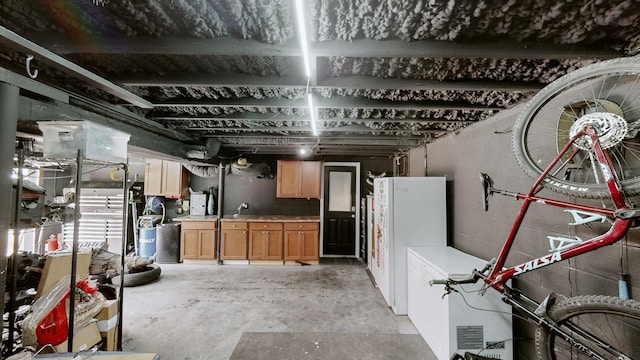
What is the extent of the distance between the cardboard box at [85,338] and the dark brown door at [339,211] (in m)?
4.29

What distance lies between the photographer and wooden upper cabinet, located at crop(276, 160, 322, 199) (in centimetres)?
571

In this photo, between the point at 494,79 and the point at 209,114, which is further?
the point at 209,114

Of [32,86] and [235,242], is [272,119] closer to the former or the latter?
[32,86]

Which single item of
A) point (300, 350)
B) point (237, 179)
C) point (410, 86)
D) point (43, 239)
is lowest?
point (300, 350)

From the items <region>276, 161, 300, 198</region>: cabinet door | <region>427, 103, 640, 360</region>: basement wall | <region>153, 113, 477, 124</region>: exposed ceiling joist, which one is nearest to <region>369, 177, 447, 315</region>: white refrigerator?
<region>427, 103, 640, 360</region>: basement wall

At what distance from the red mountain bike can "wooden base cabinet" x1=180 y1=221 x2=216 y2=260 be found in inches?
185

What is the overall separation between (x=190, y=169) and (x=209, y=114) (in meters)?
3.16

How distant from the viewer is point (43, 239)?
483cm

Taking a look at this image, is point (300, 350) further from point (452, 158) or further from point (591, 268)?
point (452, 158)

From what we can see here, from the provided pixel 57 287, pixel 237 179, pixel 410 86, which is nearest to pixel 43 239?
pixel 237 179

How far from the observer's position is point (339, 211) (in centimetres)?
601

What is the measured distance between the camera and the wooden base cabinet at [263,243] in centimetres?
521

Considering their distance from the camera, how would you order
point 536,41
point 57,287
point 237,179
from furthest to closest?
point 237,179 < point 57,287 < point 536,41

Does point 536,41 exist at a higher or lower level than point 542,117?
higher
